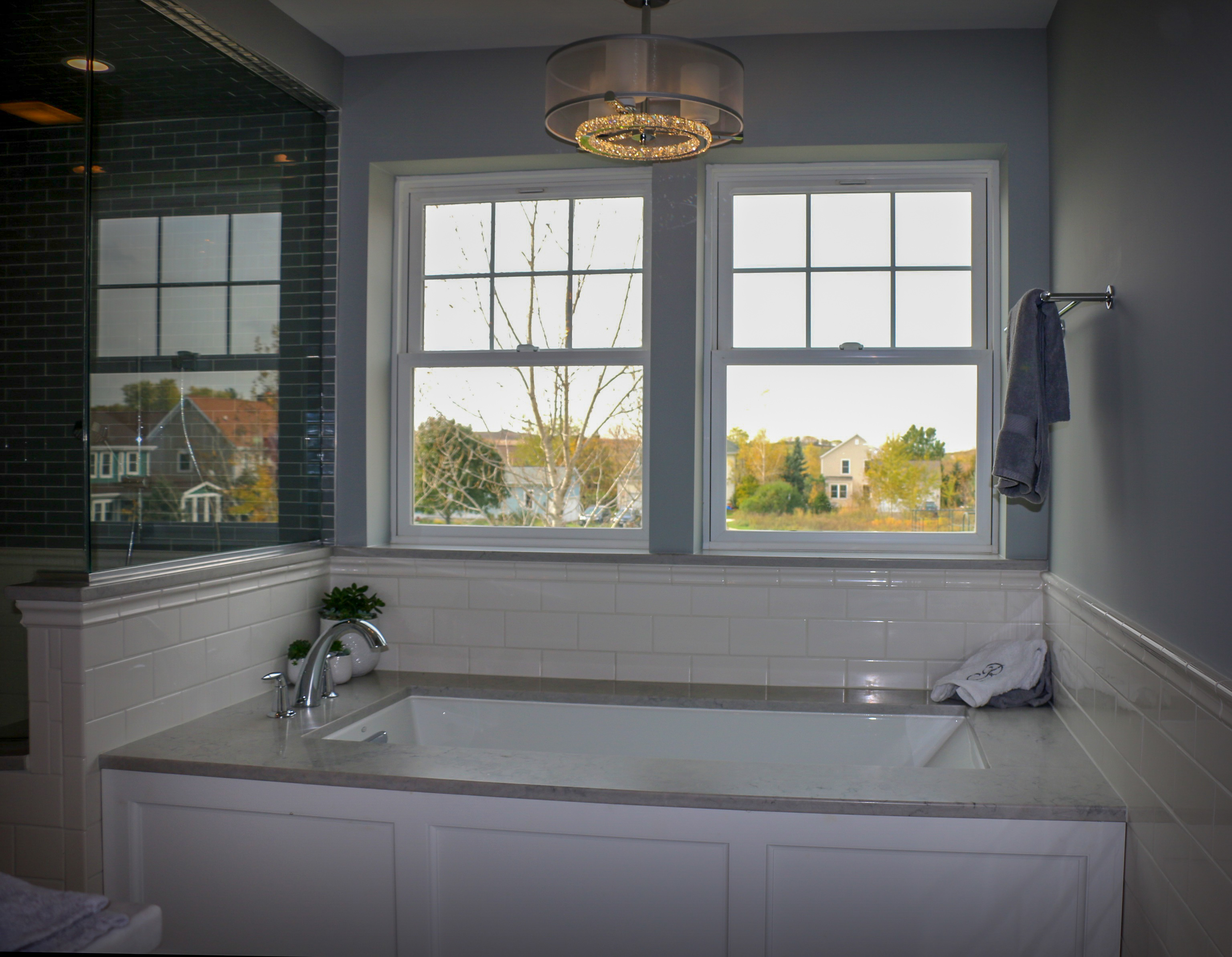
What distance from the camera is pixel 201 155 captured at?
265 centimetres

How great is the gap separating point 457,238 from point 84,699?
190 centimetres

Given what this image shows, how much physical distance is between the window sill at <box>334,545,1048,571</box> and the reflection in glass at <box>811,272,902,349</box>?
71 centimetres

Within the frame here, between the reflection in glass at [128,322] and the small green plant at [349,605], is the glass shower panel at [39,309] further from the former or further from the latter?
the small green plant at [349,605]

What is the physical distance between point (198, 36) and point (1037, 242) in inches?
99.0

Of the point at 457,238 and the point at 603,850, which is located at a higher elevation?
the point at 457,238

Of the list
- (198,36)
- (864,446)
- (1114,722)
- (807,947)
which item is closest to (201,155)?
(198,36)

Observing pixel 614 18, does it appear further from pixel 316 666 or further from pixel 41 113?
pixel 316 666

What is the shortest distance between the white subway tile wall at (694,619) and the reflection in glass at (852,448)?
25 cm

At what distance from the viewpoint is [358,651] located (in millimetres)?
2990

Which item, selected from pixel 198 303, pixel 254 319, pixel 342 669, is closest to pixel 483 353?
pixel 254 319

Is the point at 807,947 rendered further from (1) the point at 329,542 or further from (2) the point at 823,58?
(2) the point at 823,58

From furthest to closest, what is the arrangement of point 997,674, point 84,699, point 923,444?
point 923,444 < point 997,674 < point 84,699

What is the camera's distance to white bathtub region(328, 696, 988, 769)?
264 cm

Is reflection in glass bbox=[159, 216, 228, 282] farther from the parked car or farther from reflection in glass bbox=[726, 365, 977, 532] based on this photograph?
reflection in glass bbox=[726, 365, 977, 532]
